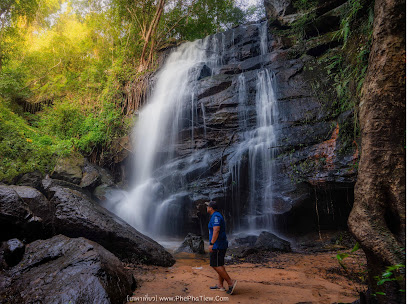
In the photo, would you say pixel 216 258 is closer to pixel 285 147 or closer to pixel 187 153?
pixel 285 147

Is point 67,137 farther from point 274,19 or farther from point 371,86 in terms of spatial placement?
point 371,86

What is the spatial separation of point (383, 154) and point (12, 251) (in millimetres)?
5614

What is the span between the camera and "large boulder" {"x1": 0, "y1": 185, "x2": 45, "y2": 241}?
15.5 feet

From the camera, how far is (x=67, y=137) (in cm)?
1447

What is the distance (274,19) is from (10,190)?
50.4 ft

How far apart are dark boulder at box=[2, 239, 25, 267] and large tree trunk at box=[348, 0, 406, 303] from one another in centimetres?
506

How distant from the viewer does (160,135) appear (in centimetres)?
1374

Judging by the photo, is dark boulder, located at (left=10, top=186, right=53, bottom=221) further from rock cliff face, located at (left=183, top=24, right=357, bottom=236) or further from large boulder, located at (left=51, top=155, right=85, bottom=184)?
large boulder, located at (left=51, top=155, right=85, bottom=184)

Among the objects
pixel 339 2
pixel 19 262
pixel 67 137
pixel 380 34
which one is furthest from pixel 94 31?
pixel 380 34

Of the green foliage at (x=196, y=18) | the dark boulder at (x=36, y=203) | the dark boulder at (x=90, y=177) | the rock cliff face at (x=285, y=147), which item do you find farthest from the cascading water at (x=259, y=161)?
the green foliage at (x=196, y=18)

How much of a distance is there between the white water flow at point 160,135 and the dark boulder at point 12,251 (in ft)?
19.3

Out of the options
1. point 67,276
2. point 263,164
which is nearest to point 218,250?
point 67,276

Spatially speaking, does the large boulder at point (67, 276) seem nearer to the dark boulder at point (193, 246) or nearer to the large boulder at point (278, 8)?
the dark boulder at point (193, 246)

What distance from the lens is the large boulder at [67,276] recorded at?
321 centimetres
